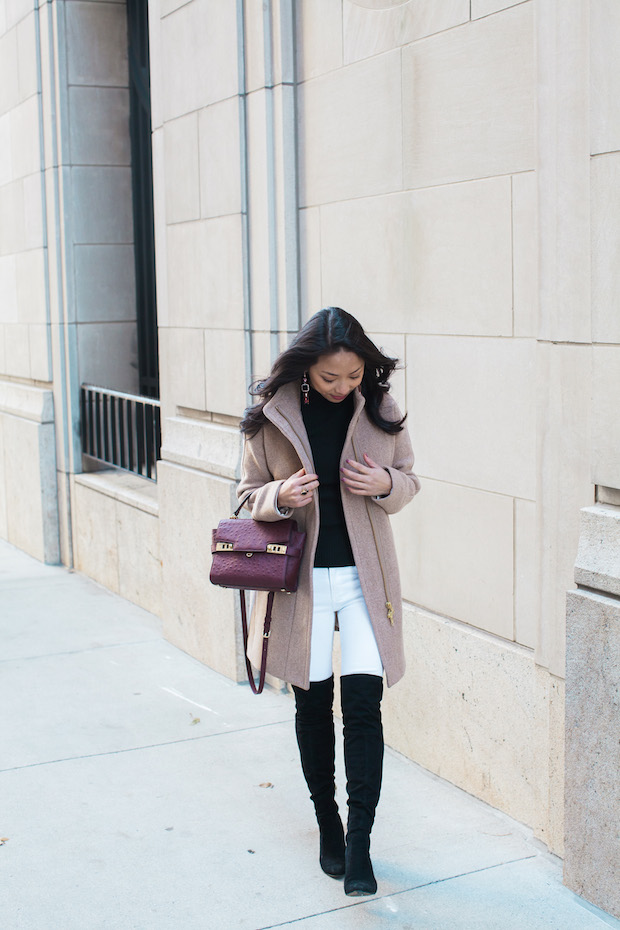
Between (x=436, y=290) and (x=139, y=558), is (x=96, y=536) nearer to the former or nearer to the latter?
(x=139, y=558)

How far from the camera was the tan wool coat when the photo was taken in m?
3.73

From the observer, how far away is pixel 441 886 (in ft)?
12.8

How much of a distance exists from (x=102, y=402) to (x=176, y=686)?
3.18 meters

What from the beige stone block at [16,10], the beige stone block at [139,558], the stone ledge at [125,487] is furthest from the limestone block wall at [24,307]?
the beige stone block at [139,558]

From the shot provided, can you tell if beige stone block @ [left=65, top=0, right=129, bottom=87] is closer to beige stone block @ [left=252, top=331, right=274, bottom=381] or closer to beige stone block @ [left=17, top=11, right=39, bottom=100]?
beige stone block @ [left=17, top=11, right=39, bottom=100]

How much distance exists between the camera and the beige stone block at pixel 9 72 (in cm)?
965

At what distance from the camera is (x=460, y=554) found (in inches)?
185

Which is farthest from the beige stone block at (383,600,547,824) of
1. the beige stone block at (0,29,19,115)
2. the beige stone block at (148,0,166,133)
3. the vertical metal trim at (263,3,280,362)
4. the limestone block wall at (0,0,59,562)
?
the beige stone block at (0,29,19,115)

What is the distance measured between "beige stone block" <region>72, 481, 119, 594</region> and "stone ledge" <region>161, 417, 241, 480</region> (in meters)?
1.57

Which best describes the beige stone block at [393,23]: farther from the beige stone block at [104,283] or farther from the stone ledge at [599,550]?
the beige stone block at [104,283]

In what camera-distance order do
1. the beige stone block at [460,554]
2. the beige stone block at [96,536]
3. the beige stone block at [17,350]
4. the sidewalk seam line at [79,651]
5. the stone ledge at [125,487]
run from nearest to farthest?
the beige stone block at [460,554]
the sidewalk seam line at [79,651]
the stone ledge at [125,487]
the beige stone block at [96,536]
the beige stone block at [17,350]

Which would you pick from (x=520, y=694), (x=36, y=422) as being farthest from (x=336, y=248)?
(x=36, y=422)

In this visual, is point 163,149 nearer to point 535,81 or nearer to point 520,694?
point 535,81

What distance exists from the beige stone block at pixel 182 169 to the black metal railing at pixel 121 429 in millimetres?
1500
